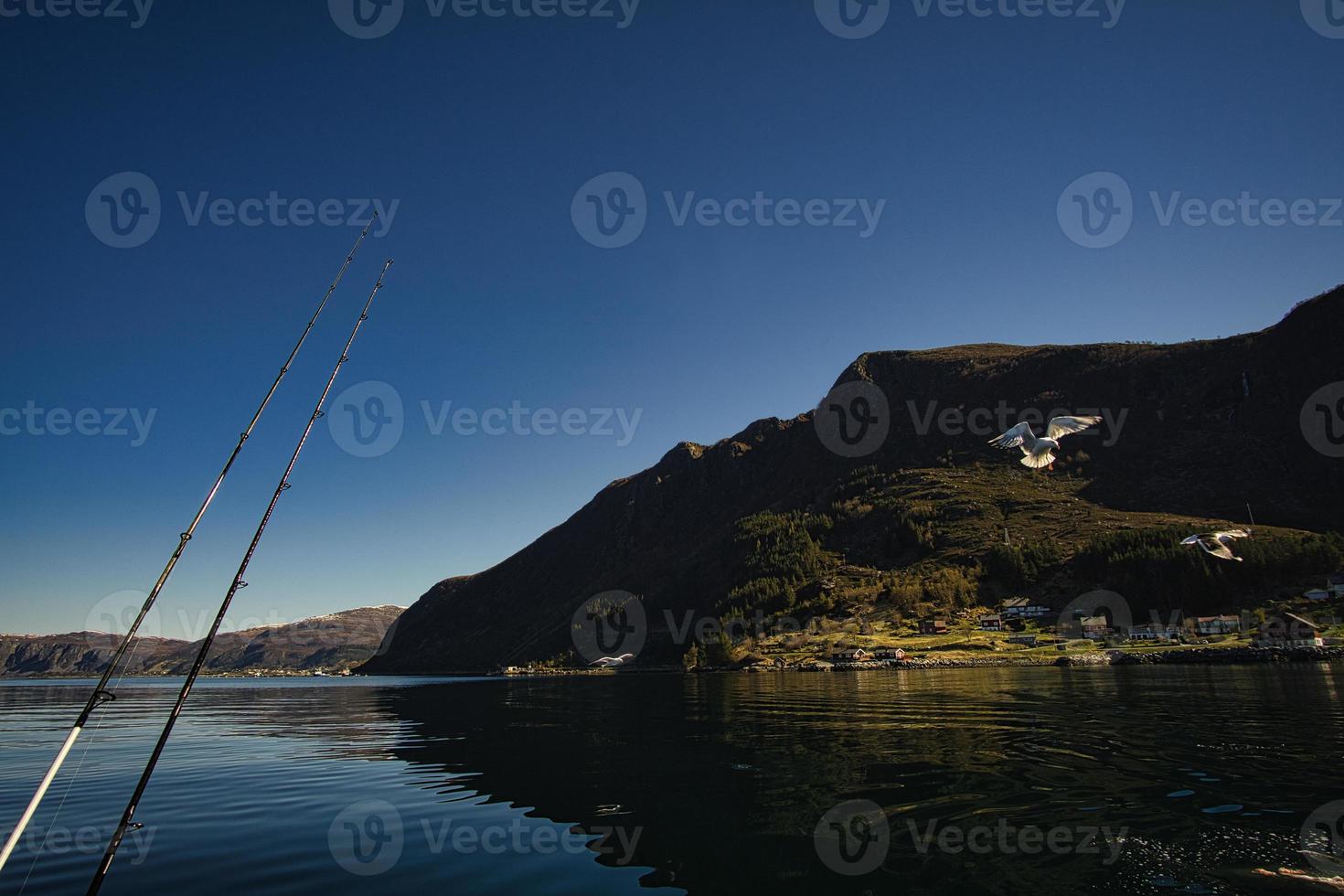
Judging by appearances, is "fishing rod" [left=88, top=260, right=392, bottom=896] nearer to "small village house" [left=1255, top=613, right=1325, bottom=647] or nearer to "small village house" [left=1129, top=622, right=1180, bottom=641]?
"small village house" [left=1255, top=613, right=1325, bottom=647]

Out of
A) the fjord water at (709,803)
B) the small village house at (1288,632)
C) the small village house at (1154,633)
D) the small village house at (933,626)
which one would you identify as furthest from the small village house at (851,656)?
the fjord water at (709,803)

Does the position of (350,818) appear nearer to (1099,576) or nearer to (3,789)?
(3,789)

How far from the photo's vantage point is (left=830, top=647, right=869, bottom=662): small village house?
125875mm

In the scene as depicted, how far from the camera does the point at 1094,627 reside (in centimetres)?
12450

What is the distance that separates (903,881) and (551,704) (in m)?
56.0

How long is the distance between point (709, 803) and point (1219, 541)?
163961 millimetres

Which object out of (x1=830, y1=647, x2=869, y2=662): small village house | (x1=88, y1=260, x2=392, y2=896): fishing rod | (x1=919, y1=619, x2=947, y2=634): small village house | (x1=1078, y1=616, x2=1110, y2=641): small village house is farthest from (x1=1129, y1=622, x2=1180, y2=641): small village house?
(x1=88, y1=260, x2=392, y2=896): fishing rod

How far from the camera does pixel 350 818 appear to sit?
1731 cm

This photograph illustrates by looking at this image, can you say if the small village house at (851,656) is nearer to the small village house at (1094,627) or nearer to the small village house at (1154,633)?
the small village house at (1094,627)

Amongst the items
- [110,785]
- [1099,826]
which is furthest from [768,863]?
[110,785]

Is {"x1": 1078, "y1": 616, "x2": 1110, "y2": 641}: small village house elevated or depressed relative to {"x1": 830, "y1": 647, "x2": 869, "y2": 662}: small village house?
elevated

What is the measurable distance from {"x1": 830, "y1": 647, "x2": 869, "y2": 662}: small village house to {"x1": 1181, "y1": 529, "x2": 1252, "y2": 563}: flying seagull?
73899 millimetres

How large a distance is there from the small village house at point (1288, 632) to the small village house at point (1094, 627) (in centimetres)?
2438

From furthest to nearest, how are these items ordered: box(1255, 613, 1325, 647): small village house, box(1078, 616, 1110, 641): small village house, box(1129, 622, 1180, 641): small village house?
box(1078, 616, 1110, 641): small village house → box(1129, 622, 1180, 641): small village house → box(1255, 613, 1325, 647): small village house
